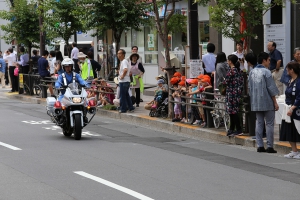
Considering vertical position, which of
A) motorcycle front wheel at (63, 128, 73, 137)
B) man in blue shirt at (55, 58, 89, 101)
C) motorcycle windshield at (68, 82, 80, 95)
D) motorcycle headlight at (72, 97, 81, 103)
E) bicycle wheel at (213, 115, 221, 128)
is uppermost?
man in blue shirt at (55, 58, 89, 101)

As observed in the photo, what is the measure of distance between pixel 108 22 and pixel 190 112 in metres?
7.49

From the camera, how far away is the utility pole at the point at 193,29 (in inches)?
730

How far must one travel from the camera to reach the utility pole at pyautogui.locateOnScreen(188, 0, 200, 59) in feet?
60.8

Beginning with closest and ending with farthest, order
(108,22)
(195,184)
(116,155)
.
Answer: (195,184), (116,155), (108,22)

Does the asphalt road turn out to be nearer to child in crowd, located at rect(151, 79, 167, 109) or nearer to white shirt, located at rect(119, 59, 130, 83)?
child in crowd, located at rect(151, 79, 167, 109)

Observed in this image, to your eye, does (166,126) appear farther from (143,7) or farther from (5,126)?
(143,7)

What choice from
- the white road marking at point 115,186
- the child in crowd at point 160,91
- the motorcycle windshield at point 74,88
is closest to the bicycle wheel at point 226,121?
the motorcycle windshield at point 74,88

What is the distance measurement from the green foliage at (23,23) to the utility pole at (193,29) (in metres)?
14.7

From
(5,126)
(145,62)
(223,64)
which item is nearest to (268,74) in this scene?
(223,64)

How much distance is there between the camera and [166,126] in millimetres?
18656

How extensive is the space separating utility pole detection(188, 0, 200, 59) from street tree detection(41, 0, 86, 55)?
11.0 metres

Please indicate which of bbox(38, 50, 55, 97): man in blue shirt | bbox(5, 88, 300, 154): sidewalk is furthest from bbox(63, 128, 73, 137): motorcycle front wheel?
bbox(38, 50, 55, 97): man in blue shirt

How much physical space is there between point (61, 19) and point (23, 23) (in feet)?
10.4

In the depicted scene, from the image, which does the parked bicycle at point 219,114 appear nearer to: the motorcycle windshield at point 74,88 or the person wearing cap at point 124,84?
the motorcycle windshield at point 74,88
